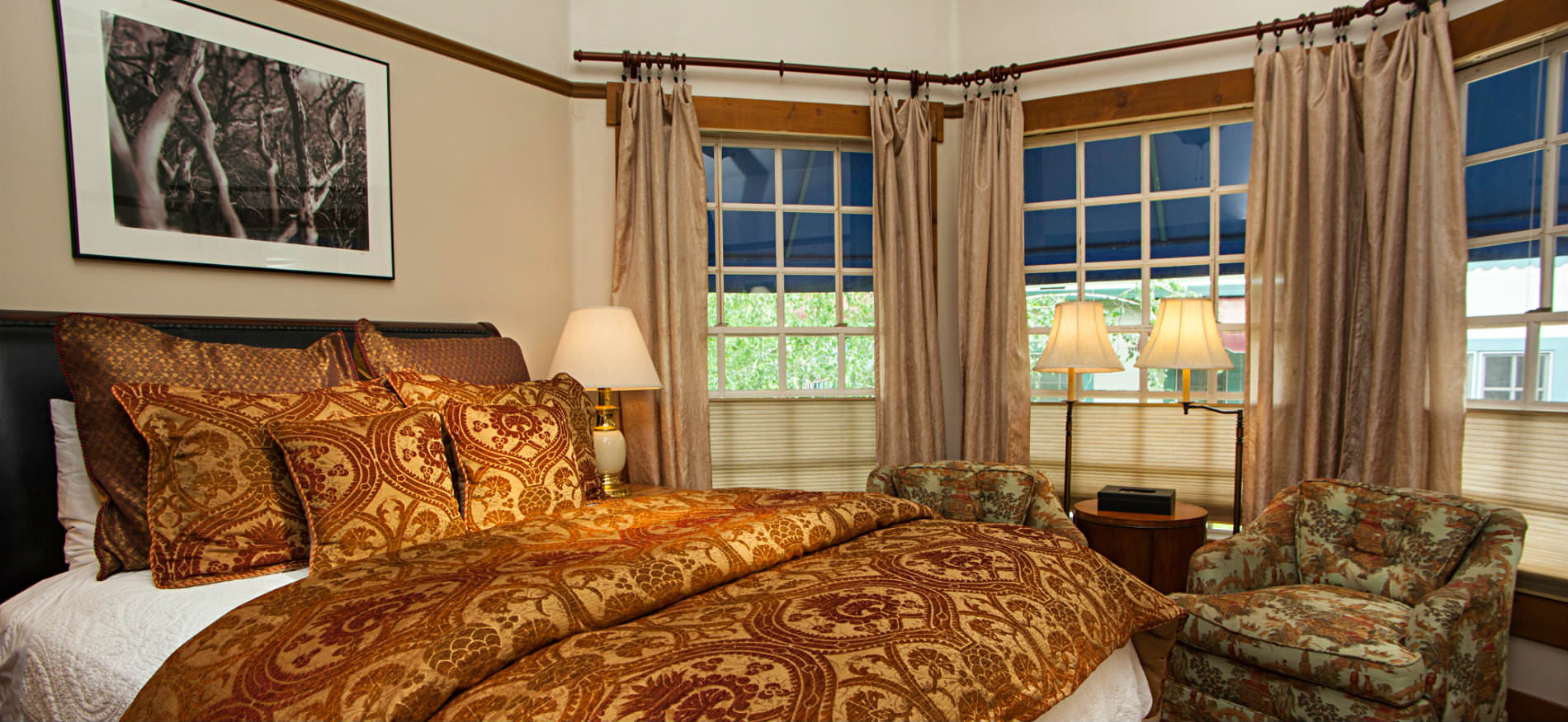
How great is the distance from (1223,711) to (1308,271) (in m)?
1.83

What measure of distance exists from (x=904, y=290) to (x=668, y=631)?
9.25 feet

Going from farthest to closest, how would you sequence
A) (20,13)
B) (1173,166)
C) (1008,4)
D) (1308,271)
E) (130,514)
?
(1008,4) → (1173,166) → (1308,271) → (20,13) → (130,514)

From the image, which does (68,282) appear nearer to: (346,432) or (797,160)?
(346,432)

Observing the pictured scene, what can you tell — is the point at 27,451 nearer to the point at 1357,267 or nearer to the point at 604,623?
the point at 604,623

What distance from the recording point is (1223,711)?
7.50ft

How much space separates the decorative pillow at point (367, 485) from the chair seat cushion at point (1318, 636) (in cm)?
192

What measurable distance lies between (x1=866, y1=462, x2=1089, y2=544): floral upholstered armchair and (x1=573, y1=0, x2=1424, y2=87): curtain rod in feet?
6.42

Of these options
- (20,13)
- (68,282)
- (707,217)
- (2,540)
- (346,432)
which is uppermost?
(20,13)

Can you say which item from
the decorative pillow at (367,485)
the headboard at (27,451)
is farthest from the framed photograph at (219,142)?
the decorative pillow at (367,485)

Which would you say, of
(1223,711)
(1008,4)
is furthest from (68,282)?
(1008,4)

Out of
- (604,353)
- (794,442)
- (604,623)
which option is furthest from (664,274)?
(604,623)

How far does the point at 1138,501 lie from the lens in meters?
2.97

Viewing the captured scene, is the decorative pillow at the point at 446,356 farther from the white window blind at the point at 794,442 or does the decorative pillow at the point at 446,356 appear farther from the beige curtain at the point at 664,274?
the white window blind at the point at 794,442

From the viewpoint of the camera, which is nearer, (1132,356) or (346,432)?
(346,432)
